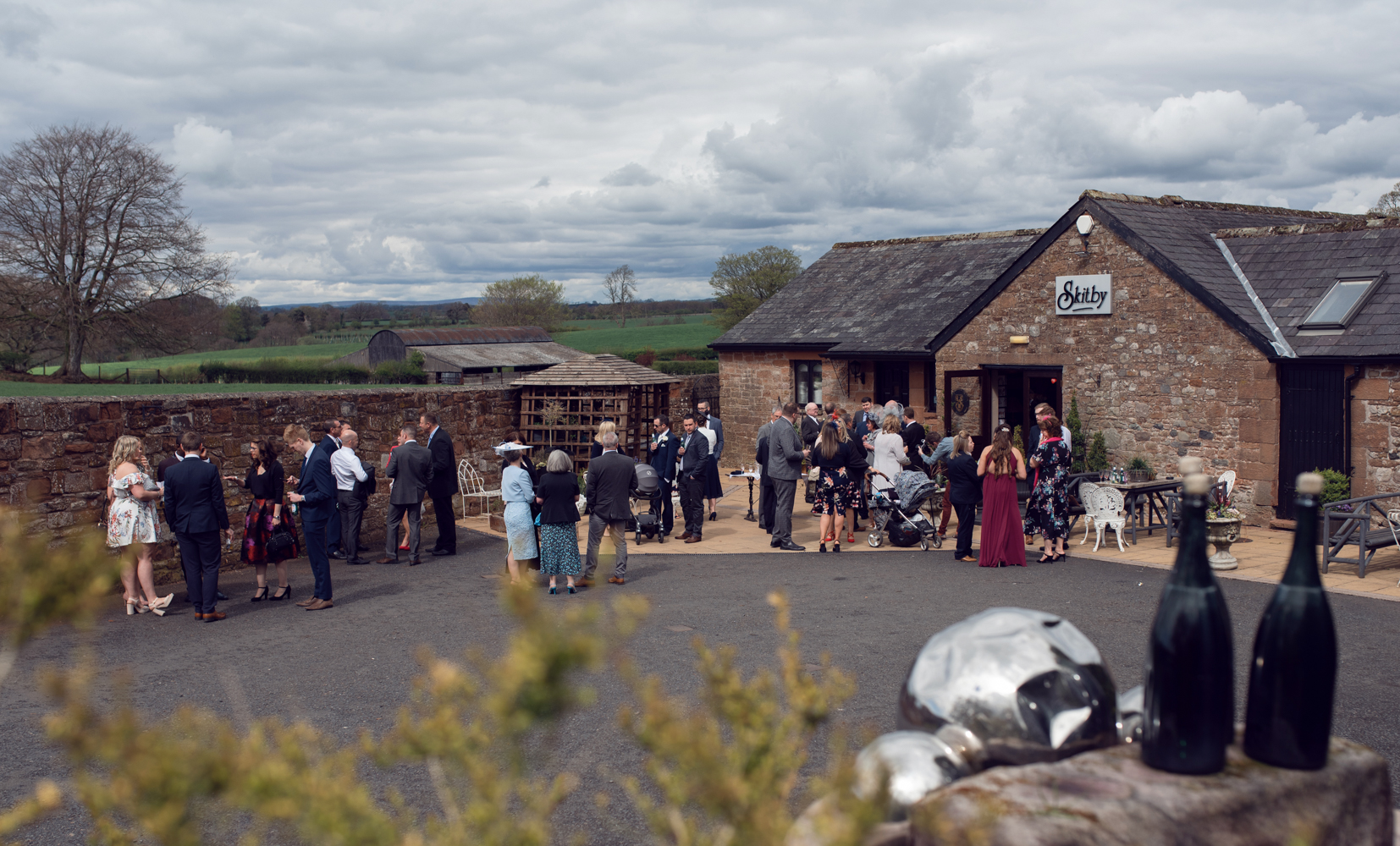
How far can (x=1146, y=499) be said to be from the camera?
45.6 ft

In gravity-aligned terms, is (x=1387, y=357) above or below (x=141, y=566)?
above

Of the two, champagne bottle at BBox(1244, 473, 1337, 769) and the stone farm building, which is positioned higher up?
the stone farm building

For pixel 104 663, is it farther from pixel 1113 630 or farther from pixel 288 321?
pixel 288 321

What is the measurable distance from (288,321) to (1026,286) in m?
78.1

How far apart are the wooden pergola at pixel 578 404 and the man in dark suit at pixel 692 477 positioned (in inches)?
108

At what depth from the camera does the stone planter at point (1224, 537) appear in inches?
410

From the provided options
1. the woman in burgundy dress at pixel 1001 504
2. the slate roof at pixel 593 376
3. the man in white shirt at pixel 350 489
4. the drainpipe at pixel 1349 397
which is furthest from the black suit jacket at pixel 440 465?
the drainpipe at pixel 1349 397

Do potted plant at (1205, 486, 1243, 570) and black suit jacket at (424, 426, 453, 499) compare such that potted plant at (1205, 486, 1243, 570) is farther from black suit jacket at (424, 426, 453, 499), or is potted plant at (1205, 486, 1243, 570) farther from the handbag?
the handbag

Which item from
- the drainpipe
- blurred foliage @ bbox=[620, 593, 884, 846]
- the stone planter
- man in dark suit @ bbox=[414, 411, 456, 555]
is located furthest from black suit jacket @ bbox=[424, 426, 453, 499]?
the drainpipe

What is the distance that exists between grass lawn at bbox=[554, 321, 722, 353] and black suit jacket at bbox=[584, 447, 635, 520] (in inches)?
1951

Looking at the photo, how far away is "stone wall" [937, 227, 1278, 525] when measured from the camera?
42.4 feet

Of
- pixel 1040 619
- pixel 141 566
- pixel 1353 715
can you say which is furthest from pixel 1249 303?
pixel 141 566

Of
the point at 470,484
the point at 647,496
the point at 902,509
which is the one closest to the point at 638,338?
the point at 470,484

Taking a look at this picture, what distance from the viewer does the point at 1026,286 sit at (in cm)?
1554
